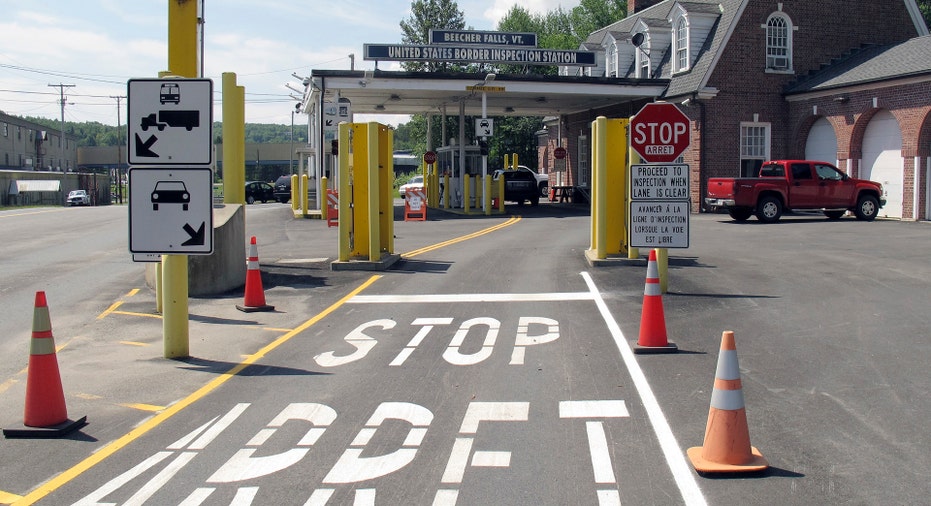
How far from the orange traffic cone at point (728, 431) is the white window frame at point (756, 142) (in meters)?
30.6

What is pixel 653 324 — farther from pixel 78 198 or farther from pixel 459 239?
pixel 78 198

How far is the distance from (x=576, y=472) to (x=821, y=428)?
2150 millimetres

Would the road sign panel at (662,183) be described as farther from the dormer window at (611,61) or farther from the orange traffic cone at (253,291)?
the dormer window at (611,61)

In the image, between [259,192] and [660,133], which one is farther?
[259,192]

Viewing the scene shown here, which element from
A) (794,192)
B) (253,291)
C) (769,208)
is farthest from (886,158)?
(253,291)

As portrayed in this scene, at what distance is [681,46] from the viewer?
119 ft

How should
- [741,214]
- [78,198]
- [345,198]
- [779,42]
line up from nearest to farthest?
[345,198]
[741,214]
[779,42]
[78,198]

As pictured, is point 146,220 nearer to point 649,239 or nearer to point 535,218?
point 649,239

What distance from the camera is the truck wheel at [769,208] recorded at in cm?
2798

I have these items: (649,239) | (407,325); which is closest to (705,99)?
(649,239)

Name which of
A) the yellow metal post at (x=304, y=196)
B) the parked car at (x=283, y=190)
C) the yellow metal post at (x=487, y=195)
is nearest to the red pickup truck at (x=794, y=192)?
the yellow metal post at (x=487, y=195)

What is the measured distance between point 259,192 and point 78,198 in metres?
13.1

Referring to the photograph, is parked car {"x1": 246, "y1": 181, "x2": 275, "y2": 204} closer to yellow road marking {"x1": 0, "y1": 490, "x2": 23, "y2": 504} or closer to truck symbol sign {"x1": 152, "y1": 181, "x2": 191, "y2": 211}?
truck symbol sign {"x1": 152, "y1": 181, "x2": 191, "y2": 211}

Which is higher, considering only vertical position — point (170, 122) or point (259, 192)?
point (170, 122)
